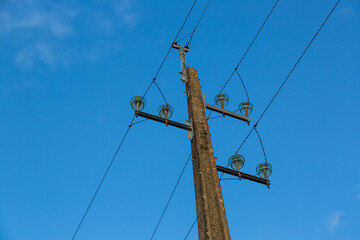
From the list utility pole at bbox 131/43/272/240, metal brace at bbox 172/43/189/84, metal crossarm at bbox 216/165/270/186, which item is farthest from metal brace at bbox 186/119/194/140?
metal brace at bbox 172/43/189/84

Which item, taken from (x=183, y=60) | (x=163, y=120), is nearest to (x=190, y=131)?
(x=163, y=120)

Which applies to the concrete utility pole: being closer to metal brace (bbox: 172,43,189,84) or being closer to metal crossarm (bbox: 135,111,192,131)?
metal crossarm (bbox: 135,111,192,131)

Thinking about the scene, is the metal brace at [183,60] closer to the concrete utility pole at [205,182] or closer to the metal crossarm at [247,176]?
the concrete utility pole at [205,182]

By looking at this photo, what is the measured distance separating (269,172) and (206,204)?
7.97ft

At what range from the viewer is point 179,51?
37.6 ft

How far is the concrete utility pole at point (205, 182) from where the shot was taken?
7020mm

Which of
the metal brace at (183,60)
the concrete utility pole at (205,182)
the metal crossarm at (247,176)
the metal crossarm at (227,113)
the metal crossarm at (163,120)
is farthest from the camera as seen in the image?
the metal brace at (183,60)

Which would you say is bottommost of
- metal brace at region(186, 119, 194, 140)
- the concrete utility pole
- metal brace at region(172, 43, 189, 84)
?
the concrete utility pole

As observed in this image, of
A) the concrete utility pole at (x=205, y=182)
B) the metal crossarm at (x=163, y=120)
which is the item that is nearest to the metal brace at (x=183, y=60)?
the concrete utility pole at (x=205, y=182)

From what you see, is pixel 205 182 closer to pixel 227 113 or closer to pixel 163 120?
pixel 163 120

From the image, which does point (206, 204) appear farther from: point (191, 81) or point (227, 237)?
point (191, 81)

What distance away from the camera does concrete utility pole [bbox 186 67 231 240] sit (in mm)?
7020

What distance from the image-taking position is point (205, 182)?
7.58m

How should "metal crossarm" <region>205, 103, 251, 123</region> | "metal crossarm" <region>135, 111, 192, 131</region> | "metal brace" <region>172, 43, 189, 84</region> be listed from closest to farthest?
"metal crossarm" <region>135, 111, 192, 131</region>, "metal crossarm" <region>205, 103, 251, 123</region>, "metal brace" <region>172, 43, 189, 84</region>
